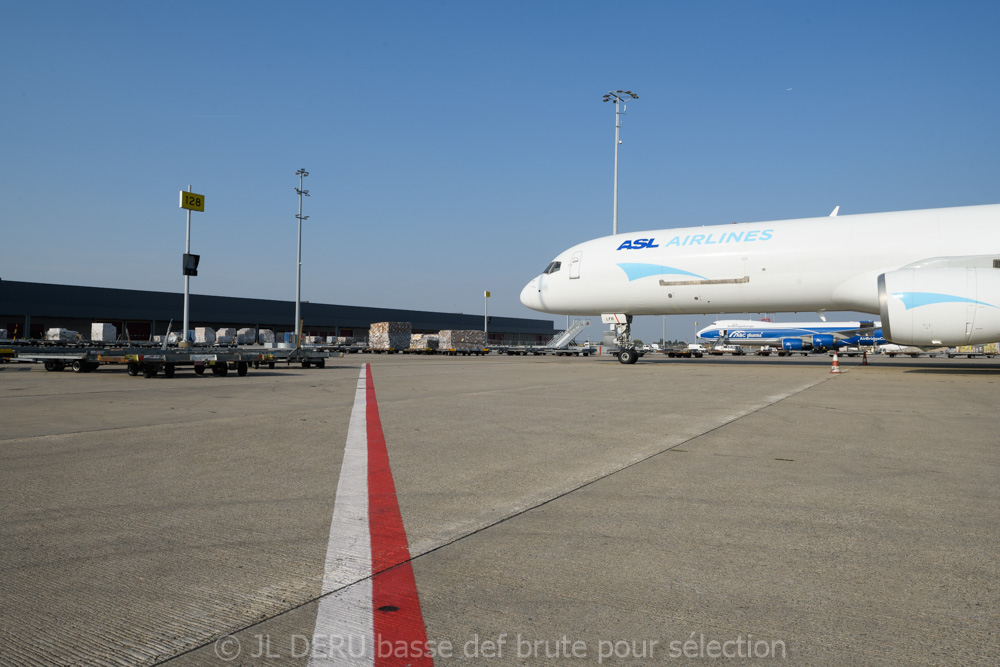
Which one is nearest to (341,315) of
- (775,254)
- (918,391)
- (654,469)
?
(775,254)

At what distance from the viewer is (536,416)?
855 centimetres

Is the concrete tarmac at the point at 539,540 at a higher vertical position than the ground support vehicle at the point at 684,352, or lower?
lower

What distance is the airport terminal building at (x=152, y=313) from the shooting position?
52781 millimetres

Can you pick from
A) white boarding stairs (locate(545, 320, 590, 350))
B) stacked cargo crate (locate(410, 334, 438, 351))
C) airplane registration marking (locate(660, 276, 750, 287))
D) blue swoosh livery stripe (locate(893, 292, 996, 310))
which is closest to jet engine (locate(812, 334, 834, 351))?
white boarding stairs (locate(545, 320, 590, 350))

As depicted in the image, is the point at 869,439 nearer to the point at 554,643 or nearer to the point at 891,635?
the point at 891,635

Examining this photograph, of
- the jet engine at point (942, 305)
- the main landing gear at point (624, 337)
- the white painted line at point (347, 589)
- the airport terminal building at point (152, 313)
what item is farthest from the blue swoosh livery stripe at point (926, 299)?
the airport terminal building at point (152, 313)

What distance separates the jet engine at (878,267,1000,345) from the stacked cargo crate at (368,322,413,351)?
119 feet

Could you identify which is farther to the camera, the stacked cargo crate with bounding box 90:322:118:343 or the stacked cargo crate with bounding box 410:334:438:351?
the stacked cargo crate with bounding box 410:334:438:351

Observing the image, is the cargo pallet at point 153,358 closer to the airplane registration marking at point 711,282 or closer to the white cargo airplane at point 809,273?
the white cargo airplane at point 809,273

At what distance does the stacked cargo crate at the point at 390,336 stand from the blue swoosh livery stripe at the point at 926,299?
120 feet

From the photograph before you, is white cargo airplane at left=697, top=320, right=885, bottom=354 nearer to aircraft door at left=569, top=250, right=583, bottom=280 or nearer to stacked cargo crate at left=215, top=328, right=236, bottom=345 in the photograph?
aircraft door at left=569, top=250, right=583, bottom=280

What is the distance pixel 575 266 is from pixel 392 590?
22.9 metres

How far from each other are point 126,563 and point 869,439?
266 inches

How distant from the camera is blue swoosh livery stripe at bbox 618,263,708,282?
22.2 m
